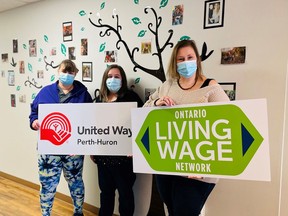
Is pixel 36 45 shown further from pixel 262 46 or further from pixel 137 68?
pixel 262 46

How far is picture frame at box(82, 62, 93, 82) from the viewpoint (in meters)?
2.42

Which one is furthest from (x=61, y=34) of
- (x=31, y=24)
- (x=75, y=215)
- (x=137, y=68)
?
(x=75, y=215)

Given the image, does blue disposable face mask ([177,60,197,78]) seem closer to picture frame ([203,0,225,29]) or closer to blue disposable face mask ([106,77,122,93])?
picture frame ([203,0,225,29])

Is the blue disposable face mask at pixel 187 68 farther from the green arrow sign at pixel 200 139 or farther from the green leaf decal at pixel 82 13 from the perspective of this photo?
the green leaf decal at pixel 82 13

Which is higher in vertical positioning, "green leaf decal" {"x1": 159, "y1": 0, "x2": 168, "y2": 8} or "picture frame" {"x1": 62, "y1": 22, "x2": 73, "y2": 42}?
"green leaf decal" {"x1": 159, "y1": 0, "x2": 168, "y2": 8}

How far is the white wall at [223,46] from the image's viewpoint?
4.96 feet

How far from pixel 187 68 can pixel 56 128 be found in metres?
0.99

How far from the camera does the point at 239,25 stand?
63.3 inches

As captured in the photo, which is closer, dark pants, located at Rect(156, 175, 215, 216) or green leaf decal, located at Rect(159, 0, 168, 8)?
dark pants, located at Rect(156, 175, 215, 216)

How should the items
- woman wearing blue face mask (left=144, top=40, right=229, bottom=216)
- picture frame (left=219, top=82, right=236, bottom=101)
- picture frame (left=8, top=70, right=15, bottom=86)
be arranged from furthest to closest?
picture frame (left=8, top=70, right=15, bottom=86) < picture frame (left=219, top=82, right=236, bottom=101) < woman wearing blue face mask (left=144, top=40, right=229, bottom=216)

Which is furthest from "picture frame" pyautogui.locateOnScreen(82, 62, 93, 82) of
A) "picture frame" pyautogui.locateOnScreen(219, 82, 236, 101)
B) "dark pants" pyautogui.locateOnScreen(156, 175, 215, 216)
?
"dark pants" pyautogui.locateOnScreen(156, 175, 215, 216)

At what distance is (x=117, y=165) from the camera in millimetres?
1884

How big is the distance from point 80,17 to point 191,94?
1606mm

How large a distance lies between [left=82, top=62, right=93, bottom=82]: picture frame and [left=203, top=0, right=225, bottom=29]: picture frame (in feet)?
3.85
